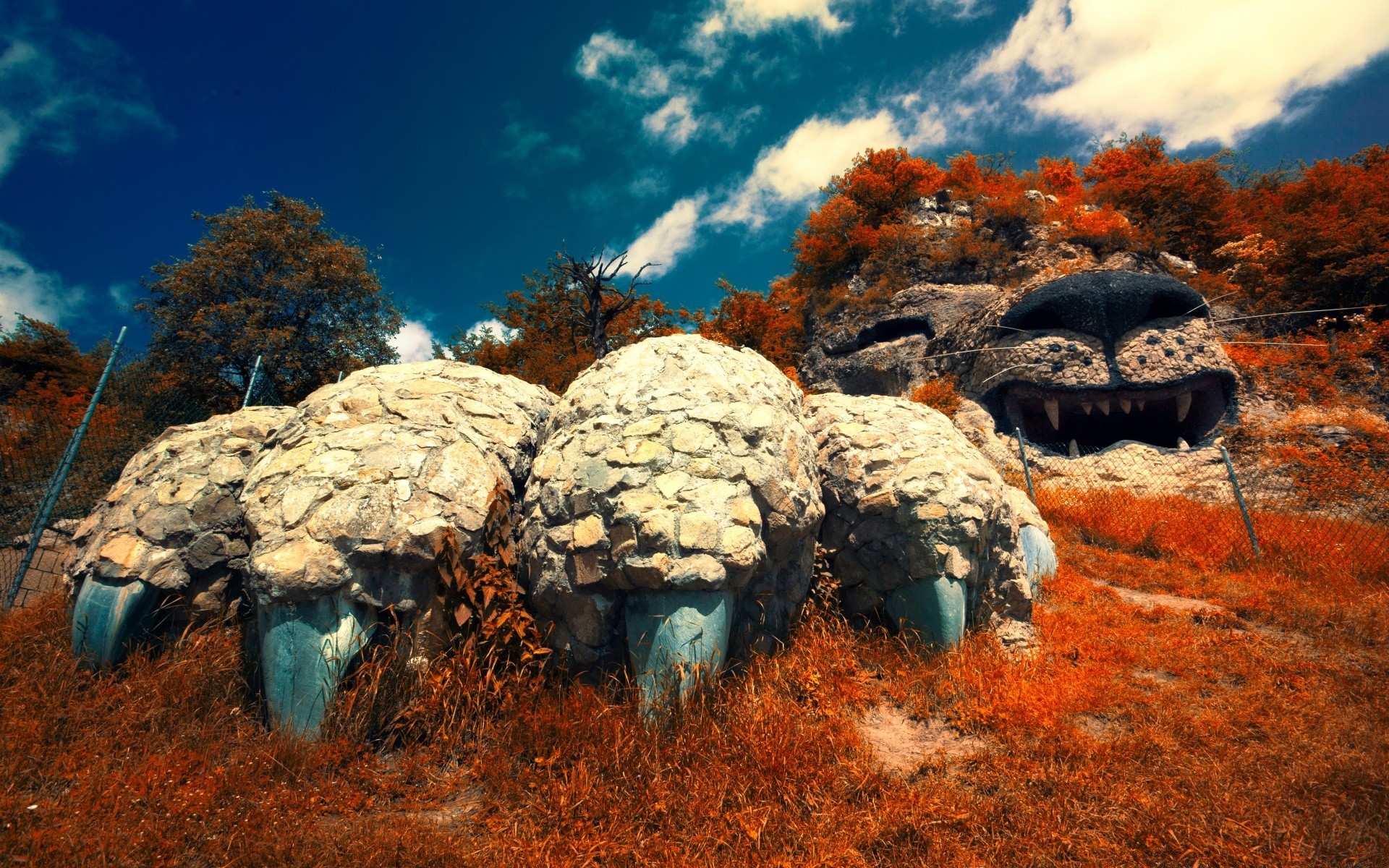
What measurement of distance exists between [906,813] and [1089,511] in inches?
276

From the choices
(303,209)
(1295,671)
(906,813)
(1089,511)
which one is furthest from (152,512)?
→ (303,209)

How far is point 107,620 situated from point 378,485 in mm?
1951

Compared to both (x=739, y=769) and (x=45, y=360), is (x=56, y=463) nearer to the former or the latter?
(x=739, y=769)

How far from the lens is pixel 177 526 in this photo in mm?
3945

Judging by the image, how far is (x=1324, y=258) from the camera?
44.8 ft

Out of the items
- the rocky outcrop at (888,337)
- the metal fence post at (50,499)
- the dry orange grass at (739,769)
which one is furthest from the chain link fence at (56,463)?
the rocky outcrop at (888,337)

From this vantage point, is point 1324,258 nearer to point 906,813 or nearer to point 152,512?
point 906,813

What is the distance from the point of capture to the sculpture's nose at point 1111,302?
11.4 metres

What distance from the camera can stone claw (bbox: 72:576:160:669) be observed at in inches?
144

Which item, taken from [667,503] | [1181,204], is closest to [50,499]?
[667,503]

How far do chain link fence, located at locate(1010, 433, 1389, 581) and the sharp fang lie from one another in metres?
0.96

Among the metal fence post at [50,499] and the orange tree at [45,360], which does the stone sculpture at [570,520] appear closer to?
the metal fence post at [50,499]

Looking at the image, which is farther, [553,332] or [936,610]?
[553,332]

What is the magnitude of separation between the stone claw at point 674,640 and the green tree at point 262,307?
57.9 feet
